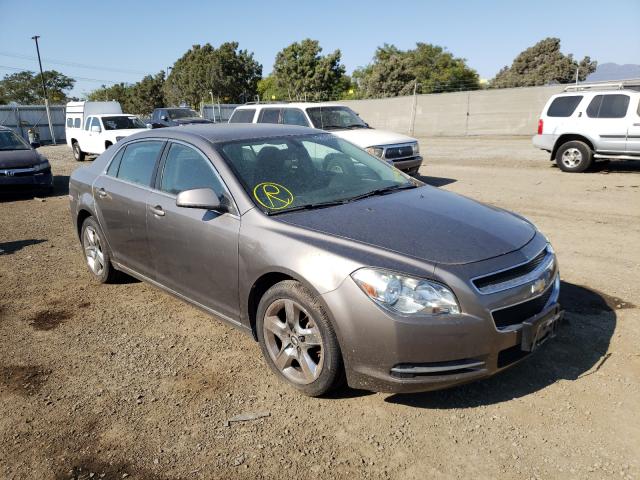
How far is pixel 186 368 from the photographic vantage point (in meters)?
3.52

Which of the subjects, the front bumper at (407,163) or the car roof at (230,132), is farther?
the front bumper at (407,163)

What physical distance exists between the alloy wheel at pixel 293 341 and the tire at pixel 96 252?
2503 mm

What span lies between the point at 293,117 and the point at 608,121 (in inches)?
288

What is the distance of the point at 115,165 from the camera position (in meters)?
→ 4.77

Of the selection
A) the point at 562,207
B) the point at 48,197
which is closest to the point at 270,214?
the point at 562,207

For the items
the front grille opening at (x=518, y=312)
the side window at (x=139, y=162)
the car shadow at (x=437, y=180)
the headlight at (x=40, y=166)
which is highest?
the side window at (x=139, y=162)

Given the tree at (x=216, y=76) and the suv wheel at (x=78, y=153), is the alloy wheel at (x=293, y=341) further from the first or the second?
the tree at (x=216, y=76)

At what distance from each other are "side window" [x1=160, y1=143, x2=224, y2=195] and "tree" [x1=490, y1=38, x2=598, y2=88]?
64.0 m

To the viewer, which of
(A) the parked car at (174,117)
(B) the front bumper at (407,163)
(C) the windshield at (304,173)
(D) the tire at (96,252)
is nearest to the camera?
(C) the windshield at (304,173)

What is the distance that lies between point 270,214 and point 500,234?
4.77 feet

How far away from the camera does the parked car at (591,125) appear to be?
11.2 meters

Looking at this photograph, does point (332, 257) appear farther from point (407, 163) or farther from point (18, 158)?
point (18, 158)

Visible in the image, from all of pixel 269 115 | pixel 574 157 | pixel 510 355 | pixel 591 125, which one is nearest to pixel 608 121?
pixel 591 125

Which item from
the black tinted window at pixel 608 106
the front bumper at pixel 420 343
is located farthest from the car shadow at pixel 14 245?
the black tinted window at pixel 608 106
